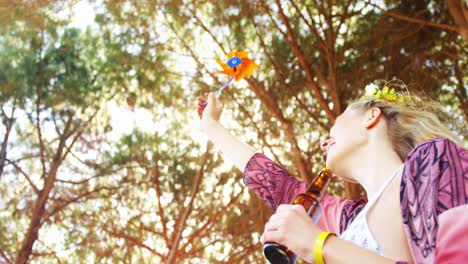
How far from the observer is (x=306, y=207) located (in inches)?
39.9

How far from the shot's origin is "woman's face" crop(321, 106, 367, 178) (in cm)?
117

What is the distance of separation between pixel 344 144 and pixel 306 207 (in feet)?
0.78

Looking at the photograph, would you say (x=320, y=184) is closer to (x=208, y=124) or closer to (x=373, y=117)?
(x=373, y=117)

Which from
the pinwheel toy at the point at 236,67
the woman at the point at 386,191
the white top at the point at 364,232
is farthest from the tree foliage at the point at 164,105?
the white top at the point at 364,232

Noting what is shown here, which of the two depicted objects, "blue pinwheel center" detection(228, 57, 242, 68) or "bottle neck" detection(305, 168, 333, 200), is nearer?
"bottle neck" detection(305, 168, 333, 200)

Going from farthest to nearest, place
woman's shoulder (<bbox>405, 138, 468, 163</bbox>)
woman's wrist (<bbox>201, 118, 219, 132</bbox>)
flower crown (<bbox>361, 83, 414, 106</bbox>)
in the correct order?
woman's wrist (<bbox>201, 118, 219, 132</bbox>) < flower crown (<bbox>361, 83, 414, 106</bbox>) < woman's shoulder (<bbox>405, 138, 468, 163</bbox>)

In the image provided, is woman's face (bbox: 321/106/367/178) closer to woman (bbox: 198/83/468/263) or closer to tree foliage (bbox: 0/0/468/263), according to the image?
woman (bbox: 198/83/468/263)

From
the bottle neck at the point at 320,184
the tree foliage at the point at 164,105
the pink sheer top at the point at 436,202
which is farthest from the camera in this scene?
the tree foliage at the point at 164,105

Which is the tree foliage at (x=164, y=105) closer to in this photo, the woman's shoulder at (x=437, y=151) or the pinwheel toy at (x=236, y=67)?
the pinwheel toy at (x=236, y=67)

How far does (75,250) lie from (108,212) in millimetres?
556

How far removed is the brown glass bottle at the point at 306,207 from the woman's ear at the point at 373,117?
154 millimetres

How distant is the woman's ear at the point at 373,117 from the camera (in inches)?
47.6

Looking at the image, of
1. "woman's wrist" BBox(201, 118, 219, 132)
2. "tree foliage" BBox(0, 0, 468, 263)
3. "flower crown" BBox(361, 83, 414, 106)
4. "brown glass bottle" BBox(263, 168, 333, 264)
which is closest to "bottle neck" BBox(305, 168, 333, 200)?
"brown glass bottle" BBox(263, 168, 333, 264)

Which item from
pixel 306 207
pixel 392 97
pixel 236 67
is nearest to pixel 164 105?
pixel 236 67
